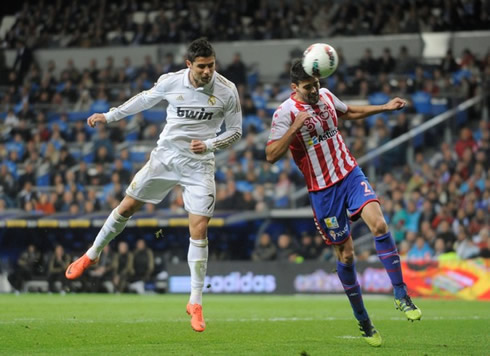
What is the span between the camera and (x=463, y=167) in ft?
73.6

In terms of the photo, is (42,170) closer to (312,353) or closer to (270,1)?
(270,1)

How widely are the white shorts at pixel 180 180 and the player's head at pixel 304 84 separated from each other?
4.58 ft

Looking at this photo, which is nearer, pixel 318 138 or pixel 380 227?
pixel 380 227

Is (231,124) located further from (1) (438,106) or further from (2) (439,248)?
(1) (438,106)

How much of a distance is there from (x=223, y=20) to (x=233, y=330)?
798 inches

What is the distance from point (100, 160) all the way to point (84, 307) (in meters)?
10.6

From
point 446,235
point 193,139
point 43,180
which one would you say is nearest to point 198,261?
point 193,139

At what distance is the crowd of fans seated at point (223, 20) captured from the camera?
27.4 m

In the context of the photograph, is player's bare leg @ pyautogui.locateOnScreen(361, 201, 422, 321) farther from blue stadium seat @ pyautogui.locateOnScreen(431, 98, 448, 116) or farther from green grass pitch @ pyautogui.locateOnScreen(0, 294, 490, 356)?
blue stadium seat @ pyautogui.locateOnScreen(431, 98, 448, 116)

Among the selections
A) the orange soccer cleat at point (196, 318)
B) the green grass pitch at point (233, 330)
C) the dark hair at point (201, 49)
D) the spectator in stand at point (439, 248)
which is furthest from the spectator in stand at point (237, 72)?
the orange soccer cleat at point (196, 318)

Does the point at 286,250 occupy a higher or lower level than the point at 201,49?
lower

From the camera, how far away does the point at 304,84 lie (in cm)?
944

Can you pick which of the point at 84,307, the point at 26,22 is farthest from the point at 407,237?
the point at 26,22

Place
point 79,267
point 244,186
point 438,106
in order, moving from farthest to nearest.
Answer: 1. point 438,106
2. point 244,186
3. point 79,267
